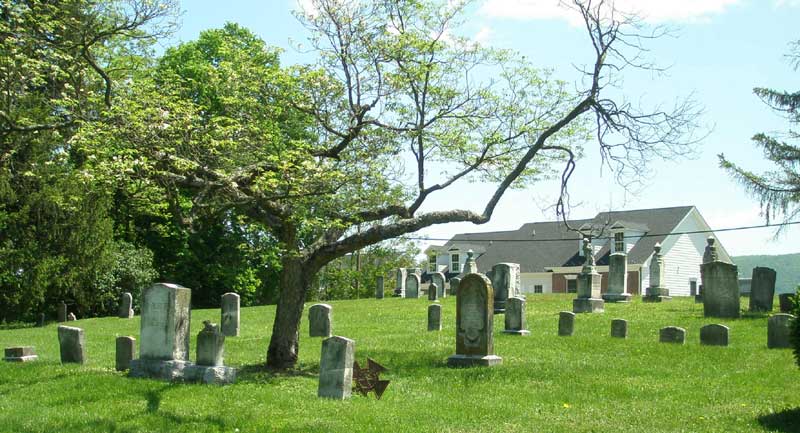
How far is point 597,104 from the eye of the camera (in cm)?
1575

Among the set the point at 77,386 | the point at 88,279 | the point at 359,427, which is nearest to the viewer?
the point at 359,427

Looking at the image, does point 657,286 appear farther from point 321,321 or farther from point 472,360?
point 472,360

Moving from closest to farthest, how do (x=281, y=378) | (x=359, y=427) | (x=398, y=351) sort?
(x=359, y=427) → (x=281, y=378) → (x=398, y=351)

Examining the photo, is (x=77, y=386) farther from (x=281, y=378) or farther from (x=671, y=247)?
(x=671, y=247)

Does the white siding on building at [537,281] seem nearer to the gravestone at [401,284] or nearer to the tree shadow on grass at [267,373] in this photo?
the gravestone at [401,284]

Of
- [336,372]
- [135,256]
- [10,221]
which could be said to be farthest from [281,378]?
[135,256]

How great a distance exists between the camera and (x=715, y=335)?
57.8 ft

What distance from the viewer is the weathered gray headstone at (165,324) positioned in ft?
47.4

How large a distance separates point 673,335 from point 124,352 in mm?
11357

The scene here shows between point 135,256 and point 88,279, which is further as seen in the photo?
point 135,256

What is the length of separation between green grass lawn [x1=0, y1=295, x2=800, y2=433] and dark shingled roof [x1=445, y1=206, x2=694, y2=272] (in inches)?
1247

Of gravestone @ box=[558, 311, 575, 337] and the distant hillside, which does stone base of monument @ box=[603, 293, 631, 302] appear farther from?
the distant hillside

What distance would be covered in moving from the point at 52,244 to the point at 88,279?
2.26 meters

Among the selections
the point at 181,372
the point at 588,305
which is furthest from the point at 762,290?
the point at 181,372
